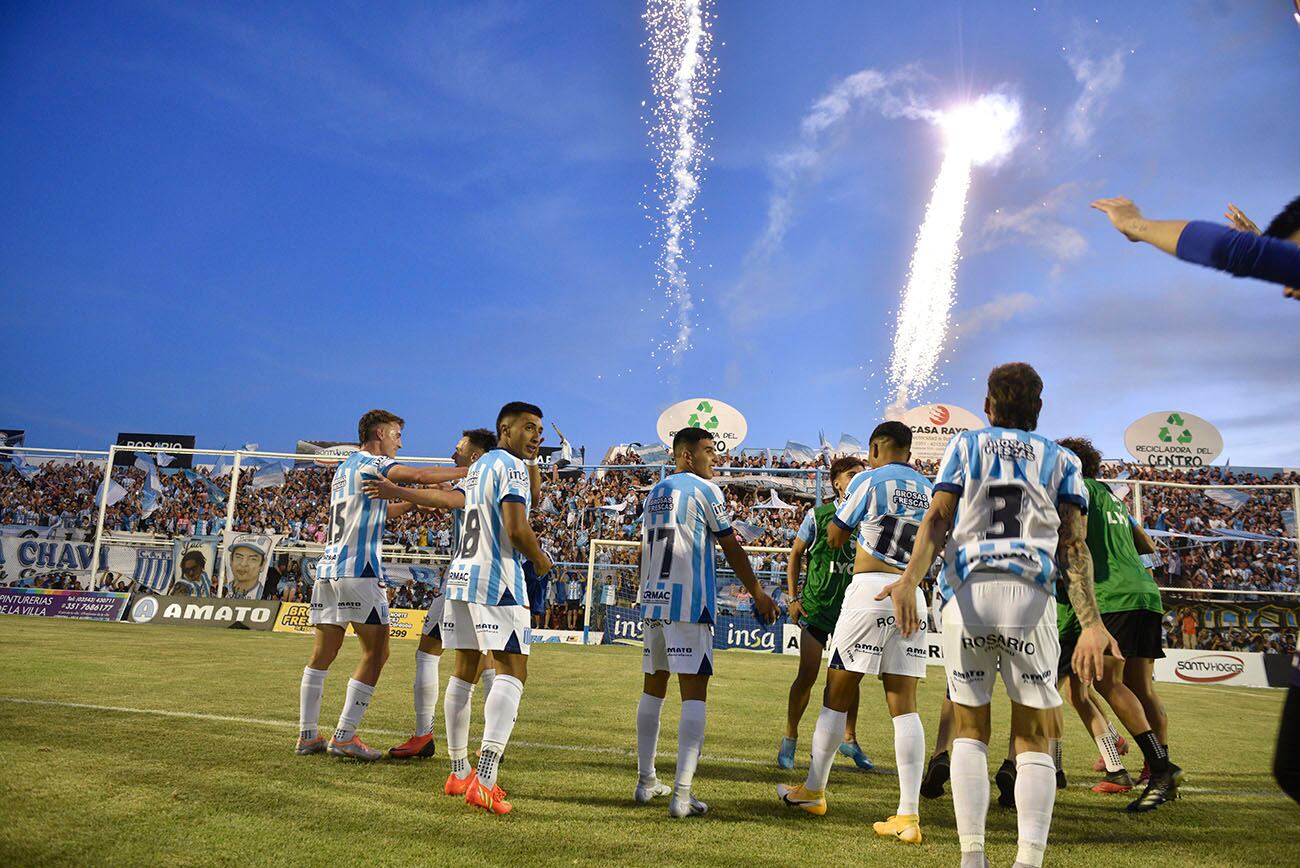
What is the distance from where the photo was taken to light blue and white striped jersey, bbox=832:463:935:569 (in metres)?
5.32

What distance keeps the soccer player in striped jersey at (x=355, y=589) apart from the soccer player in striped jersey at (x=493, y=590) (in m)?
1.05

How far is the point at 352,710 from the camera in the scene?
6051 mm

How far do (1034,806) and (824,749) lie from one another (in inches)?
69.4

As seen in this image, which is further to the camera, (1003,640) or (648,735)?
(648,735)

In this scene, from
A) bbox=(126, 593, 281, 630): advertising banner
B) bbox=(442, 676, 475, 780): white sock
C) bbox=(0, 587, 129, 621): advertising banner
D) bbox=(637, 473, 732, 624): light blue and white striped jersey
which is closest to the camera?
bbox=(442, 676, 475, 780): white sock

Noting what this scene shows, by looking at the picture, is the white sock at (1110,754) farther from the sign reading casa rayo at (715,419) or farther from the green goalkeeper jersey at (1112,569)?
the sign reading casa rayo at (715,419)

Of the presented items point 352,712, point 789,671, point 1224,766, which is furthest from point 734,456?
point 352,712

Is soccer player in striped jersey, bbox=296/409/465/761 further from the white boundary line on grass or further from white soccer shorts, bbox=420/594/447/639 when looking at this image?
the white boundary line on grass

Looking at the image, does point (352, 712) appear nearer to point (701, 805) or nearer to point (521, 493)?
point (521, 493)

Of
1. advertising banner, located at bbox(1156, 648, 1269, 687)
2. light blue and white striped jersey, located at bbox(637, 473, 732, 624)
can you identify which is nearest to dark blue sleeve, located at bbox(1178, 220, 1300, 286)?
light blue and white striped jersey, located at bbox(637, 473, 732, 624)

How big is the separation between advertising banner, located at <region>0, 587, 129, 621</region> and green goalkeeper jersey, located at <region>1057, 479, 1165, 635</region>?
87.8 ft

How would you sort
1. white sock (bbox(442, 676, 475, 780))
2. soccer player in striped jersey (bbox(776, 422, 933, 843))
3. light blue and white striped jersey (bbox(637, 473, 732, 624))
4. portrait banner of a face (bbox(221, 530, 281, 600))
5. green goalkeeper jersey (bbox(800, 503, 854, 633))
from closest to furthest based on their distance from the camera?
soccer player in striped jersey (bbox(776, 422, 933, 843)) < white sock (bbox(442, 676, 475, 780)) < light blue and white striped jersey (bbox(637, 473, 732, 624)) < green goalkeeper jersey (bbox(800, 503, 854, 633)) < portrait banner of a face (bbox(221, 530, 281, 600))

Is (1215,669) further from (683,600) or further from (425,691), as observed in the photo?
(425,691)

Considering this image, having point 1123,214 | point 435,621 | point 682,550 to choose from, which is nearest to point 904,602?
point 682,550
